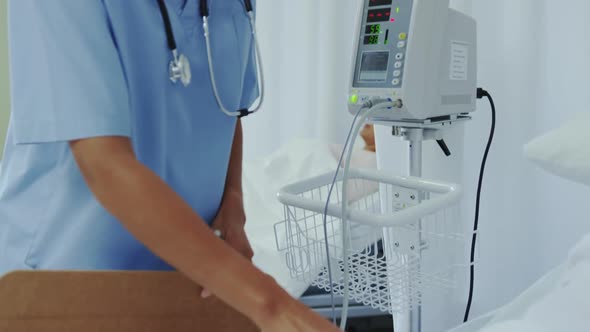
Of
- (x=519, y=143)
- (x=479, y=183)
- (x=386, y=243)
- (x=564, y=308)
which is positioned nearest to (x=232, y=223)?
(x=386, y=243)

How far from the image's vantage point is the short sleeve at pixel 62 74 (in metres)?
0.73

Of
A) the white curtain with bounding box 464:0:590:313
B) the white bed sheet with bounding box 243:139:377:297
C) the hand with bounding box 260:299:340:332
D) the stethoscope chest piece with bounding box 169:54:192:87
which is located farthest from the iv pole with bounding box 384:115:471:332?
the white bed sheet with bounding box 243:139:377:297

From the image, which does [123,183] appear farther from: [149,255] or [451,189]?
[451,189]

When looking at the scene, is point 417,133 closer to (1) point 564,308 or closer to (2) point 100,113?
(1) point 564,308

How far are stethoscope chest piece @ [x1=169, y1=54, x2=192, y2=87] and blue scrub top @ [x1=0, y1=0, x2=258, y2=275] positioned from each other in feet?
0.07

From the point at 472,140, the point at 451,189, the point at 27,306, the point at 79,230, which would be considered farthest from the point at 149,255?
the point at 472,140

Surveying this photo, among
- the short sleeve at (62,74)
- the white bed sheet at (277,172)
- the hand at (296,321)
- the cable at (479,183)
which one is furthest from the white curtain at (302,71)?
the hand at (296,321)

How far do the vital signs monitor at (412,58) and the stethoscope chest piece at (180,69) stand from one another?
→ 422 mm

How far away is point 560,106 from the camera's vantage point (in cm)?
140

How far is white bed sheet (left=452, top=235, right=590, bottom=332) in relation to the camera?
789mm

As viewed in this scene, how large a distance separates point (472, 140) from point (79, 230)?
107 centimetres

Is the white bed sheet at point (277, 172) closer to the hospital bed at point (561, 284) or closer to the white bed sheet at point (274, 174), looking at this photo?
the white bed sheet at point (274, 174)

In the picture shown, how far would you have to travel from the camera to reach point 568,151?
1.02 m

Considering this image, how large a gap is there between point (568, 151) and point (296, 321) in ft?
2.14
